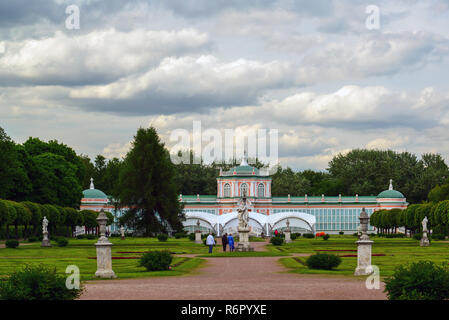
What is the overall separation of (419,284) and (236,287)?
7.39 meters

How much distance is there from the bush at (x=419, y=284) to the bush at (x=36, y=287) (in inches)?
277

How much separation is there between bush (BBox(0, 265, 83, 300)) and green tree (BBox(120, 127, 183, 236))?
58.0 metres

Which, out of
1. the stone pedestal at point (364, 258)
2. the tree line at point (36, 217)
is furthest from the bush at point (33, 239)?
the stone pedestal at point (364, 258)

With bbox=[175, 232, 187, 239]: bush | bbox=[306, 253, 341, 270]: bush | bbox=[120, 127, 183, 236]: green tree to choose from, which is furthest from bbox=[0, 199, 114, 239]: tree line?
bbox=[306, 253, 341, 270]: bush

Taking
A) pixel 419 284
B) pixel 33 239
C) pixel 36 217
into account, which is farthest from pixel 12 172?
pixel 419 284

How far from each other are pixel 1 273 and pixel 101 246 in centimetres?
438

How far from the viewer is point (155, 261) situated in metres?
28.6

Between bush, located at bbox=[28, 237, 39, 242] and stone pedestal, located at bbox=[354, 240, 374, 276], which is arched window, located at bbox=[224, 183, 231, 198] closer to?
bush, located at bbox=[28, 237, 39, 242]

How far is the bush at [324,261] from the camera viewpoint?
2898 cm

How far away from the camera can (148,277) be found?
26.0 metres

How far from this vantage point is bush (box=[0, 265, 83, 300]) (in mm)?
15469

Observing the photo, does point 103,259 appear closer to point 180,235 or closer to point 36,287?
point 36,287

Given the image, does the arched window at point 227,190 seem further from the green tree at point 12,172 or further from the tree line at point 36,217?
the green tree at point 12,172

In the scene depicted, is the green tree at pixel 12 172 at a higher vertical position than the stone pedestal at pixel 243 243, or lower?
higher
